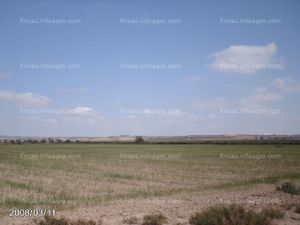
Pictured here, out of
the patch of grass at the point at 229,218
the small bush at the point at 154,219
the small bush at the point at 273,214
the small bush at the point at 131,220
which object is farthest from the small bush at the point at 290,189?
the small bush at the point at 131,220

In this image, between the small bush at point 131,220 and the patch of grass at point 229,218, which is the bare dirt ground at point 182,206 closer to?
the small bush at point 131,220

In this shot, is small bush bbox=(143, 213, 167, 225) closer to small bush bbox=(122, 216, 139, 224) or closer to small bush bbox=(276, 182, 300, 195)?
small bush bbox=(122, 216, 139, 224)

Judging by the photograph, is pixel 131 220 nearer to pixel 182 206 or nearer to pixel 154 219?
pixel 154 219

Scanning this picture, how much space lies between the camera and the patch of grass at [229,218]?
10.5 metres

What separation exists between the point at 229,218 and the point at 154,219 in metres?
2.09

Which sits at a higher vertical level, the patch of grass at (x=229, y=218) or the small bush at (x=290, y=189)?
the patch of grass at (x=229, y=218)

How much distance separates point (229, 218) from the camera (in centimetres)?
1091

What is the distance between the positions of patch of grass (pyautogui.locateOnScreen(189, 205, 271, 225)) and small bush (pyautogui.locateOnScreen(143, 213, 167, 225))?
79cm

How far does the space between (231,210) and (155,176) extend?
13.0 m

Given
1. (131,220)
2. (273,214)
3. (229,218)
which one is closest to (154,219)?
(131,220)

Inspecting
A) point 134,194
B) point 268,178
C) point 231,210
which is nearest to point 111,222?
point 231,210

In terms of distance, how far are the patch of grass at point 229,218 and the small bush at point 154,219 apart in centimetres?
79

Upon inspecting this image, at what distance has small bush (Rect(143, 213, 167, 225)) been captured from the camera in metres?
10.7

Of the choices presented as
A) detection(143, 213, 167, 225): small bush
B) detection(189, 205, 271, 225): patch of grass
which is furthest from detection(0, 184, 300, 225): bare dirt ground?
detection(189, 205, 271, 225): patch of grass
